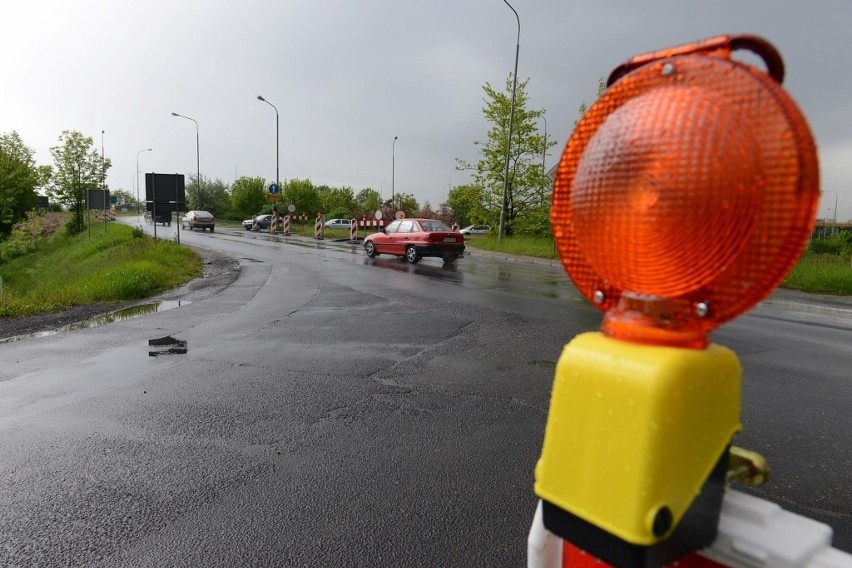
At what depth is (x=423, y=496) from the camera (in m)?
3.24

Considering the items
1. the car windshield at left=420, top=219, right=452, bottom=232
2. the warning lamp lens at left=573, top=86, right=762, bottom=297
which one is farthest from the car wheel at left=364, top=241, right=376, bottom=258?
the warning lamp lens at left=573, top=86, right=762, bottom=297

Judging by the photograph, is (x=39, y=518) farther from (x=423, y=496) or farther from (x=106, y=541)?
(x=423, y=496)

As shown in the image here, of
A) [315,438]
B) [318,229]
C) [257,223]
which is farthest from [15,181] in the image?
[315,438]

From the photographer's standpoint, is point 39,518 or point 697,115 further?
point 39,518

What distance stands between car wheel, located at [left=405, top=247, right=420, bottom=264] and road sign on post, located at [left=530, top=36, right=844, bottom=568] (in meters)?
19.5

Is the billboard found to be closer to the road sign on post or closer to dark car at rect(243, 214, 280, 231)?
the road sign on post

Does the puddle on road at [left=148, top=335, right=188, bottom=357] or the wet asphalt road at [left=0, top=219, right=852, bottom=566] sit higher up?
the wet asphalt road at [left=0, top=219, right=852, bottom=566]

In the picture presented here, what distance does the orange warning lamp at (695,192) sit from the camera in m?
0.79

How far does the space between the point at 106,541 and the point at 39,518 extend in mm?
486

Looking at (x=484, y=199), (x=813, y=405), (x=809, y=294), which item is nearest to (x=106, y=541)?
(x=813, y=405)

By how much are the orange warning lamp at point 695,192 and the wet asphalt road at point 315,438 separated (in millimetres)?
2131

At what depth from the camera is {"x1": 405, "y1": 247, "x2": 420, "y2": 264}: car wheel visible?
2041 centimetres

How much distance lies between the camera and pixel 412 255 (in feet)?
67.4

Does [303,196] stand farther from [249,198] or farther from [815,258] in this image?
[815,258]
